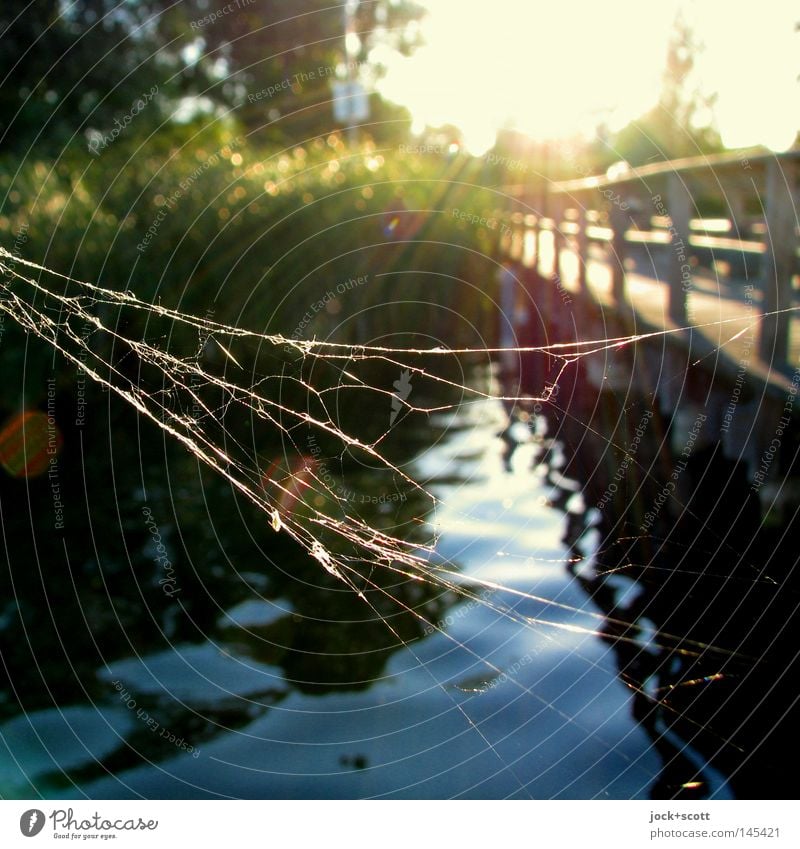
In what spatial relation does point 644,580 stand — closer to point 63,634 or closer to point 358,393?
point 63,634

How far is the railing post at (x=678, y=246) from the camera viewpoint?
5207mm

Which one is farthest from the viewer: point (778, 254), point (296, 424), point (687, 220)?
point (296, 424)

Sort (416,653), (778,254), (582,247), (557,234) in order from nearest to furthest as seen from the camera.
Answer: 1. (416,653)
2. (778,254)
3. (582,247)
4. (557,234)

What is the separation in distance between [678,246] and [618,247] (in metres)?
0.68

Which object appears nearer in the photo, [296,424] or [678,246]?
[678,246]

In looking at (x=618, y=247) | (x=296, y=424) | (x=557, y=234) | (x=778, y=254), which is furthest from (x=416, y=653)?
(x=557, y=234)

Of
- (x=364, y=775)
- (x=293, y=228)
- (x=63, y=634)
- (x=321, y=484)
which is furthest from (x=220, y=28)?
(x=364, y=775)

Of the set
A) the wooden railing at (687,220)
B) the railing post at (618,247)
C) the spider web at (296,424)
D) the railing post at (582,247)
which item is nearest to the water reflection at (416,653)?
the spider web at (296,424)

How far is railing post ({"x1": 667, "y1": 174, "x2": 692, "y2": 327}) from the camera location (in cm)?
521

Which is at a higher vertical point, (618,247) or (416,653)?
(618,247)

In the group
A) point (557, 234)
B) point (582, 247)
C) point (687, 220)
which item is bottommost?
point (687, 220)

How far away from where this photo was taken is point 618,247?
6031mm

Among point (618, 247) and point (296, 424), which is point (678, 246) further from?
point (296, 424)

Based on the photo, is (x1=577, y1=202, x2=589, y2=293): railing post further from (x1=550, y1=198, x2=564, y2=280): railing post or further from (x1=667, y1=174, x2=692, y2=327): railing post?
(x1=667, y1=174, x2=692, y2=327): railing post
